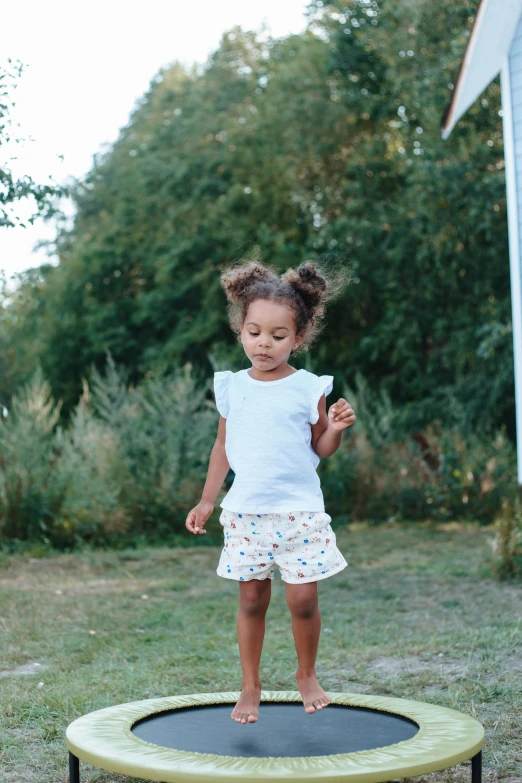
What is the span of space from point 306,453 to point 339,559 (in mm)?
358

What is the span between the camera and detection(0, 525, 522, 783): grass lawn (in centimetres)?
400

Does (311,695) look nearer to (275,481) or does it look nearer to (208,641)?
(275,481)

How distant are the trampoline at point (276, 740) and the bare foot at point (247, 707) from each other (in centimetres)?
4

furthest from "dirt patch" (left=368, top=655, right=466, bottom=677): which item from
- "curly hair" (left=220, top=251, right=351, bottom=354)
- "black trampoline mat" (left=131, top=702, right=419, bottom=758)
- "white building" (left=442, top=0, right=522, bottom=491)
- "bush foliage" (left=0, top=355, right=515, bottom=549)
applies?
"bush foliage" (left=0, top=355, right=515, bottom=549)

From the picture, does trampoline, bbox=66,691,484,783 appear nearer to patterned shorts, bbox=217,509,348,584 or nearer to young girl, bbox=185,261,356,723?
young girl, bbox=185,261,356,723

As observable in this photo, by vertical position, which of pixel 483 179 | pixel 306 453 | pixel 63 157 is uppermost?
pixel 483 179

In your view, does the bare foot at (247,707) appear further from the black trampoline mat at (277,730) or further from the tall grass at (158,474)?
the tall grass at (158,474)

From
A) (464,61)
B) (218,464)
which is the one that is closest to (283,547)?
(218,464)

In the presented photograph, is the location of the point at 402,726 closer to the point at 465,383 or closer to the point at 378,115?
the point at 465,383

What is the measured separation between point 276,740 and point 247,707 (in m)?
0.20

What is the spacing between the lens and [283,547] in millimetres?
3084

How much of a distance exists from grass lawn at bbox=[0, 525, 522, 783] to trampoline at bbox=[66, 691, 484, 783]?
348 millimetres

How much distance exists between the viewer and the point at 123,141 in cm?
2661

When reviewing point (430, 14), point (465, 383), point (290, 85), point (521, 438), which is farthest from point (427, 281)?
point (521, 438)
